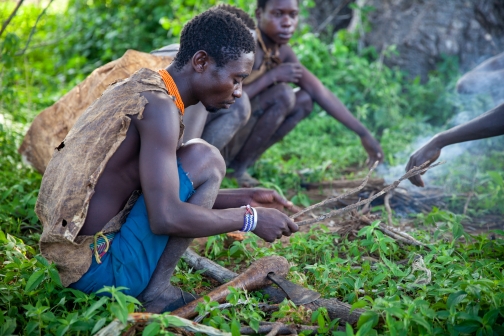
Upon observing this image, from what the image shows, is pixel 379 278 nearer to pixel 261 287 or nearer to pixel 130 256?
pixel 261 287

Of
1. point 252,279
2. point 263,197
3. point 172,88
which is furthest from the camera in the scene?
point 263,197

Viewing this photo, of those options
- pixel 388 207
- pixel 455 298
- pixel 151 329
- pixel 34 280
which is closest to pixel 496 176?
pixel 388 207

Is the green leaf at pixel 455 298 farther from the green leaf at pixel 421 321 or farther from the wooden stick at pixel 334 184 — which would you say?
the wooden stick at pixel 334 184

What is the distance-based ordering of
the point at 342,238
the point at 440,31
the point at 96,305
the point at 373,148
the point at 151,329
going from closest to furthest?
the point at 151,329 < the point at 96,305 < the point at 342,238 < the point at 373,148 < the point at 440,31

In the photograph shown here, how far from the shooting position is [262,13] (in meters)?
4.39

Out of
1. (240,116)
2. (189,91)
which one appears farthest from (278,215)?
(240,116)

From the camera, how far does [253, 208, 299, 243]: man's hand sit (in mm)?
2410

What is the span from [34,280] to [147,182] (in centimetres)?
66

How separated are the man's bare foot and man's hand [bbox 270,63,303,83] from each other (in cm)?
233

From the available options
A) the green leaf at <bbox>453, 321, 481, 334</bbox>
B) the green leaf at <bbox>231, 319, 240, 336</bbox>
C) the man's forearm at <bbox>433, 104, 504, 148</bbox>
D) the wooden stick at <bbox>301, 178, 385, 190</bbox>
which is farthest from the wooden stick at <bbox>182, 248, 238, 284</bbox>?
the wooden stick at <bbox>301, 178, 385, 190</bbox>

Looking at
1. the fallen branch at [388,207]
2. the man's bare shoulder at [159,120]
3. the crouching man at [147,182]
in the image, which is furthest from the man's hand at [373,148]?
the man's bare shoulder at [159,120]

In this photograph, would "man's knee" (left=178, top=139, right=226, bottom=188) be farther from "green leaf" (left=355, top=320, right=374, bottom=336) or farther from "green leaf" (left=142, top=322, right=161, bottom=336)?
"green leaf" (left=355, top=320, right=374, bottom=336)

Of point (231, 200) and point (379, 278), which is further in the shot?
point (231, 200)

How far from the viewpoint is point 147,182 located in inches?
83.8
